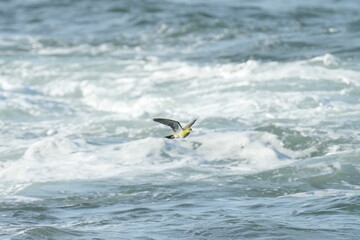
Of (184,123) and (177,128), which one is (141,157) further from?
(184,123)

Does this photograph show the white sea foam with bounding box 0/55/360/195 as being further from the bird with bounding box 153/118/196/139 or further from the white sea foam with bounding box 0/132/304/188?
the bird with bounding box 153/118/196/139

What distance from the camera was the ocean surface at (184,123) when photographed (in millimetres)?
6977

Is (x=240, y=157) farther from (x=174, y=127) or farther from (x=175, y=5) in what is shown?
(x=175, y=5)

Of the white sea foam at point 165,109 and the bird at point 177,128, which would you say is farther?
the white sea foam at point 165,109

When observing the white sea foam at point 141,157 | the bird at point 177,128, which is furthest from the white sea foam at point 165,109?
the bird at point 177,128

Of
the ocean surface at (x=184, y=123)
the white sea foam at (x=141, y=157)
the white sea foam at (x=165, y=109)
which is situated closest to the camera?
the ocean surface at (x=184, y=123)

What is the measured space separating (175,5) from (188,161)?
13.8 meters

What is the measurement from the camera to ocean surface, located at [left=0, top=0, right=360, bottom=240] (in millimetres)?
6977

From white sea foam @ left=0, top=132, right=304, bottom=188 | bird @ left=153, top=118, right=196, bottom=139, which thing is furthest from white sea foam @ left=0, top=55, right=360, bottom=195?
bird @ left=153, top=118, right=196, bottom=139

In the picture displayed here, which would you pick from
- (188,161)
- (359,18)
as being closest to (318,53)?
(359,18)

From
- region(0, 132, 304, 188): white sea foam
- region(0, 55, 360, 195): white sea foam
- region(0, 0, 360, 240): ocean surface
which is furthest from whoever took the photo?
region(0, 55, 360, 195): white sea foam

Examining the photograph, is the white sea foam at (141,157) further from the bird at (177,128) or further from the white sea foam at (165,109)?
the bird at (177,128)

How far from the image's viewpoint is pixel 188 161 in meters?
→ 9.12

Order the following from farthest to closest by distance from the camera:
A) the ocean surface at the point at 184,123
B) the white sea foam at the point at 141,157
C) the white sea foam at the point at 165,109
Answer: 1. the white sea foam at the point at 165,109
2. the white sea foam at the point at 141,157
3. the ocean surface at the point at 184,123
